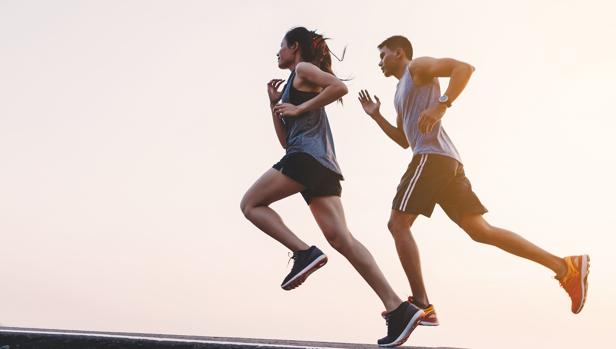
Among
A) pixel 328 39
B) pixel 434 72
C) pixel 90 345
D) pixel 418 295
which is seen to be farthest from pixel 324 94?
pixel 90 345

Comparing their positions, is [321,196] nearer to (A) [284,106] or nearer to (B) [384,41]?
(A) [284,106]

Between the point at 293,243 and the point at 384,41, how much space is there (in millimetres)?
1895

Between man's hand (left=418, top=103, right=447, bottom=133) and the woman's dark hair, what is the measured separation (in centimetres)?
75

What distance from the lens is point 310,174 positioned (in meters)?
4.65

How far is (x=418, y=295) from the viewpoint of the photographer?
5.29 m

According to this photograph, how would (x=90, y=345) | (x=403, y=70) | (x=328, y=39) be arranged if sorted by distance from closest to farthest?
(x=90, y=345) < (x=328, y=39) < (x=403, y=70)

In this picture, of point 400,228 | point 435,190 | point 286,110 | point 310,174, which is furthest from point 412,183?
point 286,110

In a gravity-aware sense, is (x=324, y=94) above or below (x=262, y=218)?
above

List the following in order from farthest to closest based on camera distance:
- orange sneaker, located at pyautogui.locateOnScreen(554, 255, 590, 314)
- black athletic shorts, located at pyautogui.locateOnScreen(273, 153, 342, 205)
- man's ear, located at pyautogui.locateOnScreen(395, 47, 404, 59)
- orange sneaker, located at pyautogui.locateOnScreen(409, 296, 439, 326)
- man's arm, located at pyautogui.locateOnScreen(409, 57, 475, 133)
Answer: man's ear, located at pyautogui.locateOnScreen(395, 47, 404, 59), orange sneaker, located at pyautogui.locateOnScreen(554, 255, 590, 314), orange sneaker, located at pyautogui.locateOnScreen(409, 296, 439, 326), man's arm, located at pyautogui.locateOnScreen(409, 57, 475, 133), black athletic shorts, located at pyautogui.locateOnScreen(273, 153, 342, 205)

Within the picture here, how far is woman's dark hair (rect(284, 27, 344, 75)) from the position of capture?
5051mm

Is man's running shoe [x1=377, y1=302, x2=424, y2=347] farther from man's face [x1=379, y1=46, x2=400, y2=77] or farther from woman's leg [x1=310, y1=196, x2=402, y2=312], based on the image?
man's face [x1=379, y1=46, x2=400, y2=77]

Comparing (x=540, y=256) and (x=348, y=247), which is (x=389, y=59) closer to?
(x=348, y=247)

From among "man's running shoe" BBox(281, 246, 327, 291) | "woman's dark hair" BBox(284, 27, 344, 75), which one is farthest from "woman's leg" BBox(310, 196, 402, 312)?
"woman's dark hair" BBox(284, 27, 344, 75)

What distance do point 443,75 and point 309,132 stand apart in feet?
3.82
